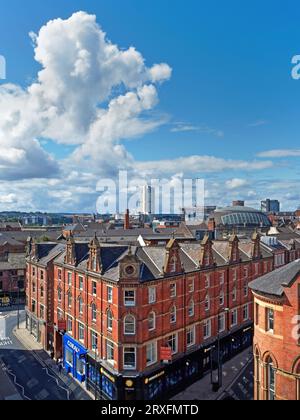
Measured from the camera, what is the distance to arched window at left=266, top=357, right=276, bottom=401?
21594 mm

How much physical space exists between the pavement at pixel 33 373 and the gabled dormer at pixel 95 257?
41.6 feet

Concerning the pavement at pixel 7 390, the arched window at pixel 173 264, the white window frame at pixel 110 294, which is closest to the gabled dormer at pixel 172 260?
the arched window at pixel 173 264

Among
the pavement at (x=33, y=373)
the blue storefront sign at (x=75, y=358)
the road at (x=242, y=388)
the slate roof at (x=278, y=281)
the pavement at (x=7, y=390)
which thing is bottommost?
the pavement at (x=33, y=373)

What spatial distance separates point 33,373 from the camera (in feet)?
124

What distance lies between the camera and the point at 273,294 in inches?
867

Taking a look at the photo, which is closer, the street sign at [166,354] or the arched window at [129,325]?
the arched window at [129,325]

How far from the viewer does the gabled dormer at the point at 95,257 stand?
34281 mm

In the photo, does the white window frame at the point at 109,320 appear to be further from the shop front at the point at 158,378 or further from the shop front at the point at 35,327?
the shop front at the point at 35,327

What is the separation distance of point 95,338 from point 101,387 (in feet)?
15.4

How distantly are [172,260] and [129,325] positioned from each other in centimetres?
791

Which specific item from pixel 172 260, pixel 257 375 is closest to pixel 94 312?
pixel 172 260

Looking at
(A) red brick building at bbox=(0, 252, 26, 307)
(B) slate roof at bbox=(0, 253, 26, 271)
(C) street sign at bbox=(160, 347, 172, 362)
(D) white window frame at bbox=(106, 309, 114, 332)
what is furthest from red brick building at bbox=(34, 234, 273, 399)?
(B) slate roof at bbox=(0, 253, 26, 271)

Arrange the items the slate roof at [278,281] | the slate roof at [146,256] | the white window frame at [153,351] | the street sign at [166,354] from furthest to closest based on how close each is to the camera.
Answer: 1. the slate roof at [146,256]
2. the white window frame at [153,351]
3. the street sign at [166,354]
4. the slate roof at [278,281]
